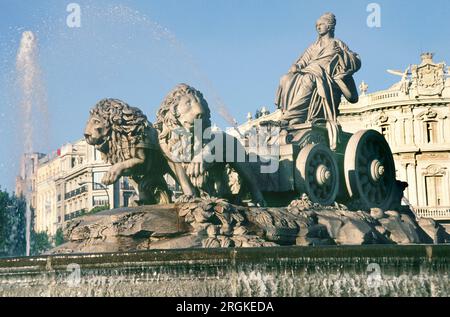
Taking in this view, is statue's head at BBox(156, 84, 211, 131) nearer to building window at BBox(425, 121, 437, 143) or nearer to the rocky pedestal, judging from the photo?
the rocky pedestal

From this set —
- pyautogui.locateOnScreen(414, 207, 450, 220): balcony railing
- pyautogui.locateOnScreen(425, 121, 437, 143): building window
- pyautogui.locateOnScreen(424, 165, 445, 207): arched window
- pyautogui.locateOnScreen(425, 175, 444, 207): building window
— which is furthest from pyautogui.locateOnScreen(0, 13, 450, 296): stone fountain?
pyautogui.locateOnScreen(425, 121, 437, 143): building window

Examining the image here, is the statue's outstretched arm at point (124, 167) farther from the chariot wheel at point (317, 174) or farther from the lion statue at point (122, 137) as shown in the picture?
the chariot wheel at point (317, 174)

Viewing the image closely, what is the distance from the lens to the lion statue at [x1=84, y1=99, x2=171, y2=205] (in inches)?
676

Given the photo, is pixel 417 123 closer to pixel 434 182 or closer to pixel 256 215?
pixel 434 182

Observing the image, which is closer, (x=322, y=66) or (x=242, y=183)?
(x=242, y=183)

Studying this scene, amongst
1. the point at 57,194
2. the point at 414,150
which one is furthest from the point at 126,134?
the point at 57,194

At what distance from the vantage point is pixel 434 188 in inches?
2950

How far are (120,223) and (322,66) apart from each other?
21.8ft

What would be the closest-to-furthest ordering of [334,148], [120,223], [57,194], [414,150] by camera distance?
[120,223]
[334,148]
[414,150]
[57,194]

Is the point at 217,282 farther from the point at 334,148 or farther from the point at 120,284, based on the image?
the point at 334,148

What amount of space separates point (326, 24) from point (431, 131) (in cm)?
5689

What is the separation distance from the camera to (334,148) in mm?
20016

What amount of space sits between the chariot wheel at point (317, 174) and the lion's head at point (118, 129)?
2.93 meters

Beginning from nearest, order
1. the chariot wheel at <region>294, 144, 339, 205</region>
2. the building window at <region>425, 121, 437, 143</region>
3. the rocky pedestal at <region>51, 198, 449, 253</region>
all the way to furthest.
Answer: the rocky pedestal at <region>51, 198, 449, 253</region>, the chariot wheel at <region>294, 144, 339, 205</region>, the building window at <region>425, 121, 437, 143</region>
